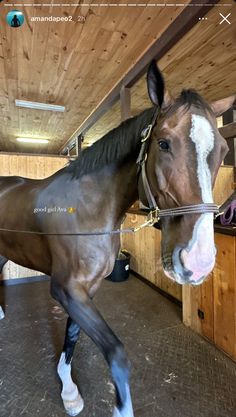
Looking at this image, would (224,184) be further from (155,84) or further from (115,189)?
(155,84)

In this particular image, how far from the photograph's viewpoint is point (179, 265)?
2.23ft

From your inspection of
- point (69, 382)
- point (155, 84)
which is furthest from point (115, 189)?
point (69, 382)

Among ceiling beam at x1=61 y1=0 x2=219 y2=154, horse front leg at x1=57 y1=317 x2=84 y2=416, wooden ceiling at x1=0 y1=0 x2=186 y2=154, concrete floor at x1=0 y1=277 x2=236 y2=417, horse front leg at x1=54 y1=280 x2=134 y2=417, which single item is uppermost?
wooden ceiling at x1=0 y1=0 x2=186 y2=154

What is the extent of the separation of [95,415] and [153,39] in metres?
2.70

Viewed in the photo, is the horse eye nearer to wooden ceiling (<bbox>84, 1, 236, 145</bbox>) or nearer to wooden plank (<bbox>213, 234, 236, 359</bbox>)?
wooden plank (<bbox>213, 234, 236, 359</bbox>)

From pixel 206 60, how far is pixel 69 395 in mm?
2961

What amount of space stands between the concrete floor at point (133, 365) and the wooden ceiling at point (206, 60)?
8.14 feet

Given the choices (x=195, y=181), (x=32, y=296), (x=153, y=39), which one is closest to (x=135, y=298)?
(x=32, y=296)

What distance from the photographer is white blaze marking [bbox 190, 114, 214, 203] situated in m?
0.67

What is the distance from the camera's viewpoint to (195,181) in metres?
0.68

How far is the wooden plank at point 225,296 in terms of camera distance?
1.62 meters

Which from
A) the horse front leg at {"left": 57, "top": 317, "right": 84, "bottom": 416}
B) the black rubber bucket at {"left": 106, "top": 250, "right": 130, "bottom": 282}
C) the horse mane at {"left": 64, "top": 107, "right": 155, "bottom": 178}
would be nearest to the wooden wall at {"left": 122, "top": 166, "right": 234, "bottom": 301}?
the black rubber bucket at {"left": 106, "top": 250, "right": 130, "bottom": 282}

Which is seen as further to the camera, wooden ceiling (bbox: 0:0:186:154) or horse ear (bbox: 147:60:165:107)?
wooden ceiling (bbox: 0:0:186:154)

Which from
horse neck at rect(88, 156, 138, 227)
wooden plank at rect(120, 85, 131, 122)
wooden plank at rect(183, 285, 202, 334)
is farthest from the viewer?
wooden plank at rect(120, 85, 131, 122)
